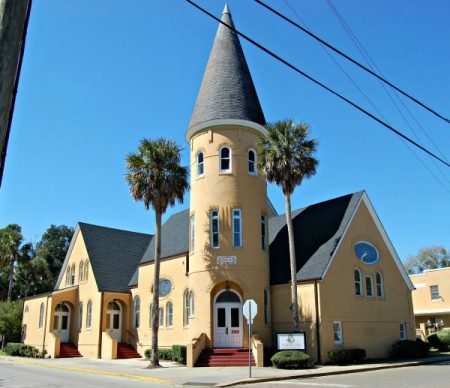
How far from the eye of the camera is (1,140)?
4.49 m

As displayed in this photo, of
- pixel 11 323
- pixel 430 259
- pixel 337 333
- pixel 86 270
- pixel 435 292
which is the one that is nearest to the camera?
pixel 337 333

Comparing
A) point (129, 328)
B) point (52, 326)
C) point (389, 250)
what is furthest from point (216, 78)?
point (52, 326)

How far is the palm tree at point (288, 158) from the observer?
1057 inches

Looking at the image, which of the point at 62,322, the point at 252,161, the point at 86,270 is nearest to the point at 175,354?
the point at 252,161

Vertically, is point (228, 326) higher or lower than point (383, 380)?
higher

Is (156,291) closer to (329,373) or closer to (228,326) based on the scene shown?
(228,326)

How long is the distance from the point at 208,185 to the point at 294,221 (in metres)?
7.58

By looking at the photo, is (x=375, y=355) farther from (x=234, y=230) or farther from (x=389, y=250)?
(x=234, y=230)

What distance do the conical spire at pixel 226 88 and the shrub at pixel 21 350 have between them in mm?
20239

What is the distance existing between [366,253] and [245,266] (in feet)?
24.8

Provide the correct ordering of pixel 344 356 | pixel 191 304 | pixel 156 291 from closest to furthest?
1. pixel 344 356
2. pixel 156 291
3. pixel 191 304

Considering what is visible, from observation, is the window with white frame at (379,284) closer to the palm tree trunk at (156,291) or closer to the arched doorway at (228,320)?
the arched doorway at (228,320)

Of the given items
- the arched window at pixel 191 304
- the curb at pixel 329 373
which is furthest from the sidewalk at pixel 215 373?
the arched window at pixel 191 304

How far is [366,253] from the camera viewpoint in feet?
96.9
